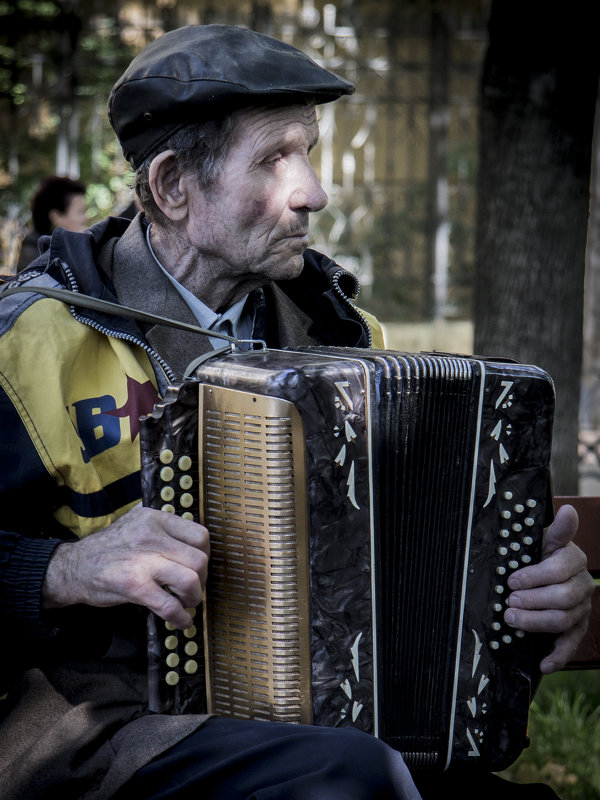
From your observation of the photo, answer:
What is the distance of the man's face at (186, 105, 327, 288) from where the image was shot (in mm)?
2180

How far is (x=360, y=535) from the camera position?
1871mm

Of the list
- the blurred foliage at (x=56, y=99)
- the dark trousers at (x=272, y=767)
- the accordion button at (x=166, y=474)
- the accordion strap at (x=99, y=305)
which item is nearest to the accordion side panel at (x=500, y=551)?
the dark trousers at (x=272, y=767)

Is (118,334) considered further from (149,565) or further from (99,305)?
(149,565)

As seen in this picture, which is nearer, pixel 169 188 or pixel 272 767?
pixel 272 767

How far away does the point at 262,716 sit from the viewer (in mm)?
1849

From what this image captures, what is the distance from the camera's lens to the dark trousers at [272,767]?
1.67m

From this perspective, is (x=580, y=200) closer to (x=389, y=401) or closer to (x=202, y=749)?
(x=389, y=401)

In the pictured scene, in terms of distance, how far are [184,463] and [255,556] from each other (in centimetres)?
20

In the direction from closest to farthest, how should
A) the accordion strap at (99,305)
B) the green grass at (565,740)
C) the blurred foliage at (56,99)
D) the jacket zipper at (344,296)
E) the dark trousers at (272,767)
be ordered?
the dark trousers at (272,767) → the accordion strap at (99,305) → the jacket zipper at (344,296) → the green grass at (565,740) → the blurred foliage at (56,99)

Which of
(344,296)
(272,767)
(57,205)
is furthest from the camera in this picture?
(57,205)

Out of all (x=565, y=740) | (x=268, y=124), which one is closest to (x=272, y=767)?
(x=268, y=124)

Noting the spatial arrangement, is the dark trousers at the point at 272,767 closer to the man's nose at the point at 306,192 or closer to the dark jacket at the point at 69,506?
the dark jacket at the point at 69,506

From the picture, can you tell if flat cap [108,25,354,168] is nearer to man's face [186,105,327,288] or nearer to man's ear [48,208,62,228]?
man's face [186,105,327,288]

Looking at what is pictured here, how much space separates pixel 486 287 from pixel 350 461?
Answer: 2.55m
